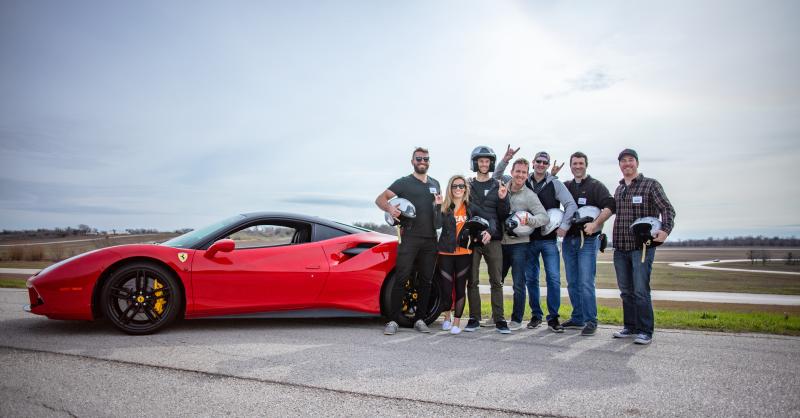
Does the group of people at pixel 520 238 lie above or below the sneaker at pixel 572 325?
above

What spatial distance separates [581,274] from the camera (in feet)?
19.2

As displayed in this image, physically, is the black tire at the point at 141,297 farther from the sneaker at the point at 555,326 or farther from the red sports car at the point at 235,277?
the sneaker at the point at 555,326

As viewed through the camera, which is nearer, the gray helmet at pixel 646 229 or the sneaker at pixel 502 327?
the gray helmet at pixel 646 229

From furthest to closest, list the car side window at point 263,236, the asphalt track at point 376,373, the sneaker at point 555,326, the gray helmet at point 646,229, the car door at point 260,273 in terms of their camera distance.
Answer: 1. the sneaker at point 555,326
2. the car side window at point 263,236
3. the gray helmet at point 646,229
4. the car door at point 260,273
5. the asphalt track at point 376,373

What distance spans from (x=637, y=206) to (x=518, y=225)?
135cm

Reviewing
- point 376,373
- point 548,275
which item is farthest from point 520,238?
point 376,373

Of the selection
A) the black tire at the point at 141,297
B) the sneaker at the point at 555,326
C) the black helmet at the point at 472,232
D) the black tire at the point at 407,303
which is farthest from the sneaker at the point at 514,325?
the black tire at the point at 141,297

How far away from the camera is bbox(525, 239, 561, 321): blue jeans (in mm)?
5949

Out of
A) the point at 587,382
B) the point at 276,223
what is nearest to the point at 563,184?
the point at 587,382

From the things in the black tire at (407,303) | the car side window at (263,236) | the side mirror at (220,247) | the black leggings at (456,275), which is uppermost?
the car side window at (263,236)

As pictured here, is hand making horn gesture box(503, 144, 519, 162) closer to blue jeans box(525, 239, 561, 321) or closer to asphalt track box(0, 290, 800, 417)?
blue jeans box(525, 239, 561, 321)

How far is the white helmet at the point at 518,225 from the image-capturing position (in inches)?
225

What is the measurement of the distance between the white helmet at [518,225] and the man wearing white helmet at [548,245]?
13.0 inches

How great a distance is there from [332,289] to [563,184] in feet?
10.4
